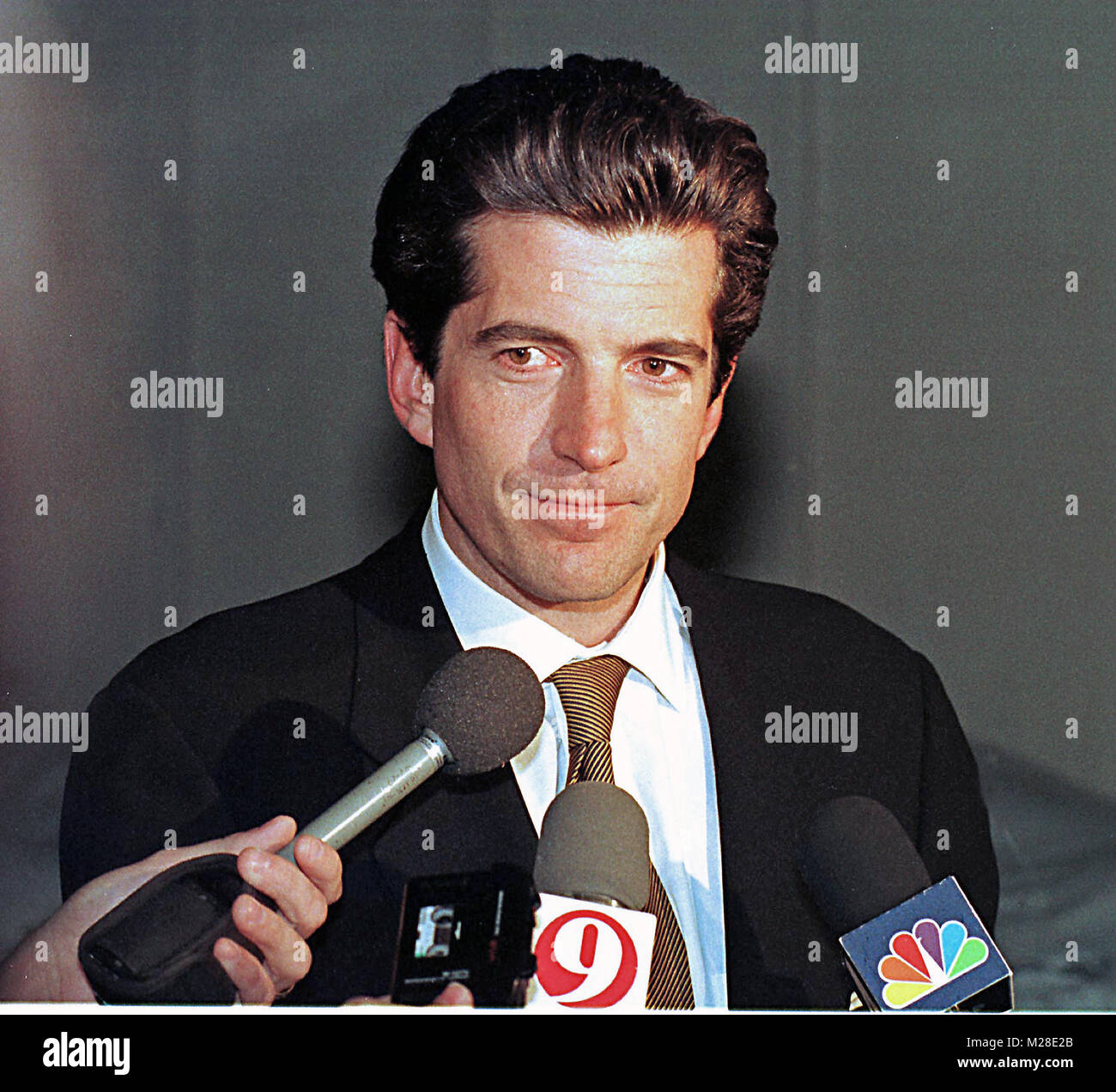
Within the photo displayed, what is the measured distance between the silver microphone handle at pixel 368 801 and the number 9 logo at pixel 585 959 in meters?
0.28

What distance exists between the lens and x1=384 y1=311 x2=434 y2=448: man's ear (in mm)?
2648

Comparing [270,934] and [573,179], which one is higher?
[573,179]

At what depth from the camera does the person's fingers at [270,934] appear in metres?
1.91

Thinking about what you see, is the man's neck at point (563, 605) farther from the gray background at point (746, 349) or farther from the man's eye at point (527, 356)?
the man's eye at point (527, 356)

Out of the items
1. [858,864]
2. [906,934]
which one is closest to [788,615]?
[858,864]

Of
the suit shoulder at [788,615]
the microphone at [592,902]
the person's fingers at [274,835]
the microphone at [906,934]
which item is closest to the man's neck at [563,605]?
the suit shoulder at [788,615]

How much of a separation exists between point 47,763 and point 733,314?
144cm

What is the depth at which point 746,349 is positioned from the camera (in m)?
2.70

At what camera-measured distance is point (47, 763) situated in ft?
8.50

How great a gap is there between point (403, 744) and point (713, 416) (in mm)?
802

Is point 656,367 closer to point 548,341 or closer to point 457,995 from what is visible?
point 548,341
